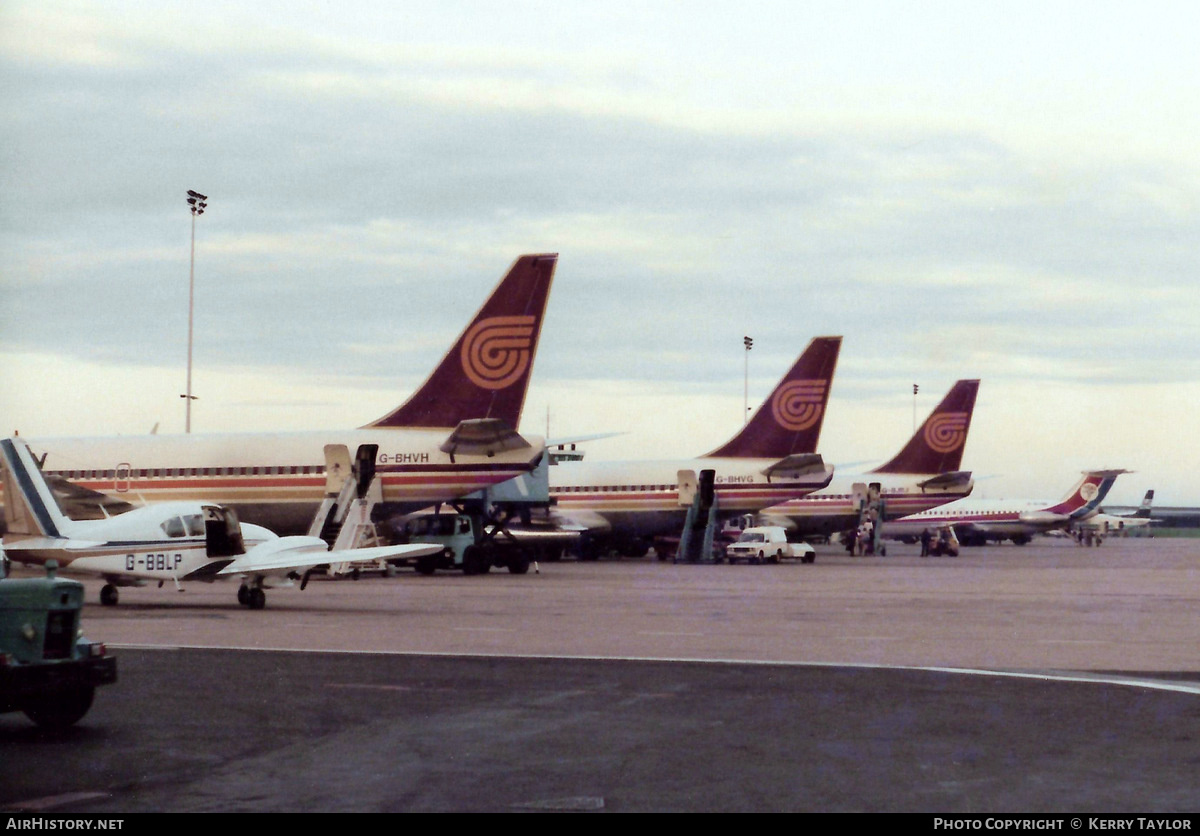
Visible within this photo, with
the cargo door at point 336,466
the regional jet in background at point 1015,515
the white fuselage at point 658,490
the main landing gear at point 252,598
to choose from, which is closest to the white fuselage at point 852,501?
the white fuselage at point 658,490

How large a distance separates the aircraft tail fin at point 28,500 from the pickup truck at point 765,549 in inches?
1649

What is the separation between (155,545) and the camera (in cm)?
2945

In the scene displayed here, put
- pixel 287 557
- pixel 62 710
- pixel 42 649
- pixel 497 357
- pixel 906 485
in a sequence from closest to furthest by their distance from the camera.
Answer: pixel 42 649 < pixel 62 710 < pixel 287 557 < pixel 497 357 < pixel 906 485

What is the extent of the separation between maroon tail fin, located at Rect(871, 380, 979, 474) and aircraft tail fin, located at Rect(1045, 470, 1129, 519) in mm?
41438

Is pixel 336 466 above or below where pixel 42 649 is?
above

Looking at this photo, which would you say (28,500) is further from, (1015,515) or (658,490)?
(1015,515)

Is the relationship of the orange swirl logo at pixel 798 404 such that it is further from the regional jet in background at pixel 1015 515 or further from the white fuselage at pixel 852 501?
the regional jet in background at pixel 1015 515

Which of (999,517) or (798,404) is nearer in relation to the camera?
(798,404)

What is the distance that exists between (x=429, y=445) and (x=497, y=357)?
12.8ft

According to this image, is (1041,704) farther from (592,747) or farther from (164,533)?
(164,533)

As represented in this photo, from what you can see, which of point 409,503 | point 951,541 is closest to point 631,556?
point 951,541

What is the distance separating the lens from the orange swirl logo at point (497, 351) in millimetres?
49688

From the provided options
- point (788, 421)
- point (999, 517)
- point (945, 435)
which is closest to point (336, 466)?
point (788, 421)

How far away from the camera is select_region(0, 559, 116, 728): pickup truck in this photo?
12.0m
